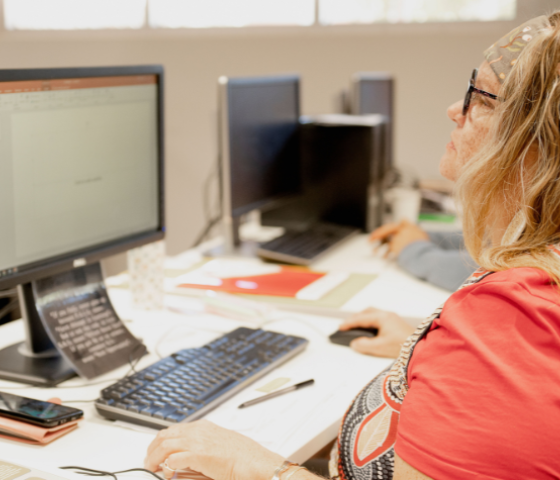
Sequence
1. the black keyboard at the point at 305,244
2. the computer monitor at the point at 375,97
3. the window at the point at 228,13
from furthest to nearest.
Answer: the window at the point at 228,13 < the computer monitor at the point at 375,97 < the black keyboard at the point at 305,244

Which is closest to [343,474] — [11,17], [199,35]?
[199,35]

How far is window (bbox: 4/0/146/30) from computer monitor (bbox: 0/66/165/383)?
9.25 ft

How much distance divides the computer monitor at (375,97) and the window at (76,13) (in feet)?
5.53

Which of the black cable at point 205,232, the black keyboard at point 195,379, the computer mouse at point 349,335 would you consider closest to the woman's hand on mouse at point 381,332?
the computer mouse at point 349,335

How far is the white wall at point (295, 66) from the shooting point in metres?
3.30

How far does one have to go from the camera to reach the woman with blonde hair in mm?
604

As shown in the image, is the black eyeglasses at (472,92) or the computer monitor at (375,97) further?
the computer monitor at (375,97)

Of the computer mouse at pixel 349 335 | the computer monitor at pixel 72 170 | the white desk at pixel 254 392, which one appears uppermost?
the computer monitor at pixel 72 170

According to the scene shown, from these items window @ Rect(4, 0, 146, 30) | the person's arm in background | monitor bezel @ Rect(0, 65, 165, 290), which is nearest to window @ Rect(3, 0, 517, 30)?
window @ Rect(4, 0, 146, 30)

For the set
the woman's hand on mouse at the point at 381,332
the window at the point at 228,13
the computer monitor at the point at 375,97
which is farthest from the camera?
the window at the point at 228,13

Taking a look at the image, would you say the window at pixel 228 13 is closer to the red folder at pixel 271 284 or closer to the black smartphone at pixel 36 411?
the red folder at pixel 271 284

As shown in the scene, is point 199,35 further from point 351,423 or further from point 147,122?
point 351,423

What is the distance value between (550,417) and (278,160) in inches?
58.7

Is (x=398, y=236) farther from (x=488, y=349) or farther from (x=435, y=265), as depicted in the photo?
(x=488, y=349)
